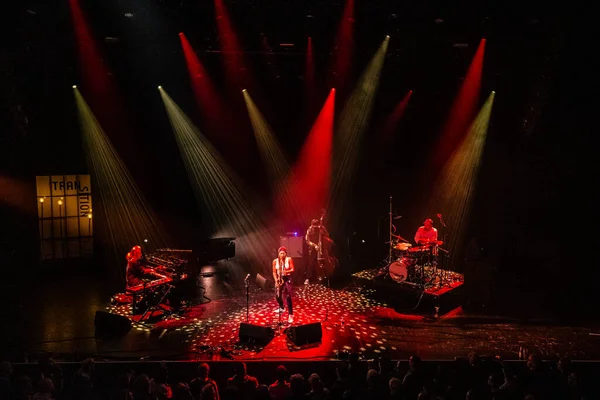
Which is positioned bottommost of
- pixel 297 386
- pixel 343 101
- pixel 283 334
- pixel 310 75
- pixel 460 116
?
pixel 283 334

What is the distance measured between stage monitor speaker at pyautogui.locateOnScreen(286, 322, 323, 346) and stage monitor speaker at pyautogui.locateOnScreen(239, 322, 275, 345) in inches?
17.5

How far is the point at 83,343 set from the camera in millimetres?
8414

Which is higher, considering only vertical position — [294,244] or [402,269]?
[294,244]

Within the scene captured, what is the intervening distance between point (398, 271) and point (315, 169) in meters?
6.04

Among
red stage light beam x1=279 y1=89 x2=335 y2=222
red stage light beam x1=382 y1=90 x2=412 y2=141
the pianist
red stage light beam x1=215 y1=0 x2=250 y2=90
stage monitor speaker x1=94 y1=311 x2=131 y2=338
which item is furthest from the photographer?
red stage light beam x1=279 y1=89 x2=335 y2=222

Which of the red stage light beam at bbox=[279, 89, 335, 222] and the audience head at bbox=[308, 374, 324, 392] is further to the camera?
the red stage light beam at bbox=[279, 89, 335, 222]

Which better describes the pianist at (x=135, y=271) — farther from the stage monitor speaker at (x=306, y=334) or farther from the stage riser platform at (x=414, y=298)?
the stage riser platform at (x=414, y=298)

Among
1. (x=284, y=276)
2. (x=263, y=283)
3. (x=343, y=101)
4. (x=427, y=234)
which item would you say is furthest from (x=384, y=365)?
(x=343, y=101)

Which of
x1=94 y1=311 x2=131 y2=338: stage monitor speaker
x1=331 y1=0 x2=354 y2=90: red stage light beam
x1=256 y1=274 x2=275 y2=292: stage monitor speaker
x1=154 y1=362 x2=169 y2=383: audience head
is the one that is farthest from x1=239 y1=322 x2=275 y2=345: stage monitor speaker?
x1=331 y1=0 x2=354 y2=90: red stage light beam

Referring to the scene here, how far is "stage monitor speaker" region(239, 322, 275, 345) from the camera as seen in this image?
26.9 ft

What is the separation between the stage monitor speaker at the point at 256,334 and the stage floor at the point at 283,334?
16 centimetres

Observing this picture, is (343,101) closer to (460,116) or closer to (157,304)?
(460,116)

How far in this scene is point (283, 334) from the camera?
8.89 meters

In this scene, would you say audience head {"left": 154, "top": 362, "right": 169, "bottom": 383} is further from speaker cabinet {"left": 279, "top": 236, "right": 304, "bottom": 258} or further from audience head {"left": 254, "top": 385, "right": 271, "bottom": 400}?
speaker cabinet {"left": 279, "top": 236, "right": 304, "bottom": 258}
